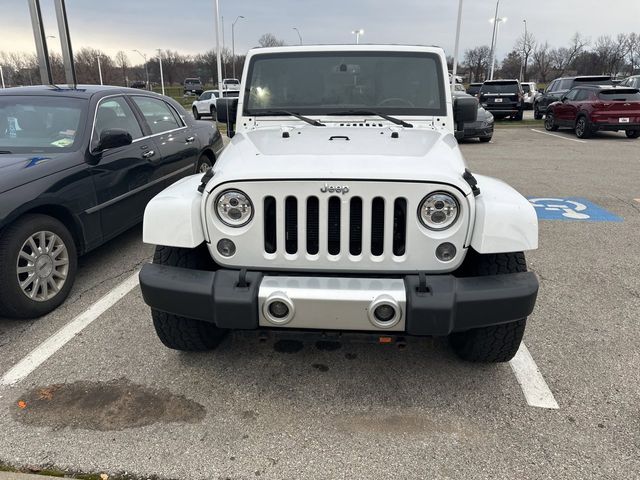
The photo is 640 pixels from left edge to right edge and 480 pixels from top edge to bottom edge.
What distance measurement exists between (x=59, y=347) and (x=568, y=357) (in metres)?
3.38

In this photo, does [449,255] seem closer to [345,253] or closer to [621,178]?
[345,253]

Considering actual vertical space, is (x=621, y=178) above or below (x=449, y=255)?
below

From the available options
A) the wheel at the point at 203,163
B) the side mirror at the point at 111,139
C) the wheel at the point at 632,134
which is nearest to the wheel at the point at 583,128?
the wheel at the point at 632,134

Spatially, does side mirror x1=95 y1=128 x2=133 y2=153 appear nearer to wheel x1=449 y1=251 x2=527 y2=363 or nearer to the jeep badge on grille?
the jeep badge on grille

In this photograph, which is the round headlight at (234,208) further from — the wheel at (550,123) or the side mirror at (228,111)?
the wheel at (550,123)

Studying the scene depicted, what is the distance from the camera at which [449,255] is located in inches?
99.4

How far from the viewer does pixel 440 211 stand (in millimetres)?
2480

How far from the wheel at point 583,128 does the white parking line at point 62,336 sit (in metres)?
14.8

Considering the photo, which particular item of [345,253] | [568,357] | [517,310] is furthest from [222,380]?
[568,357]

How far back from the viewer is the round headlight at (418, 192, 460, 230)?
2471 mm

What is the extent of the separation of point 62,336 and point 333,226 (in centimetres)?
226

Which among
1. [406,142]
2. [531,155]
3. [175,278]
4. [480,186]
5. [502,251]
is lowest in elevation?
[531,155]

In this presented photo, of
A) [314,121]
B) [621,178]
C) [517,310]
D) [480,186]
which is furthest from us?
[621,178]

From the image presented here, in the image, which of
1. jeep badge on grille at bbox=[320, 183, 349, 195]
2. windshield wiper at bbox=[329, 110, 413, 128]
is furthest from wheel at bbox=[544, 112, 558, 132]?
jeep badge on grille at bbox=[320, 183, 349, 195]
